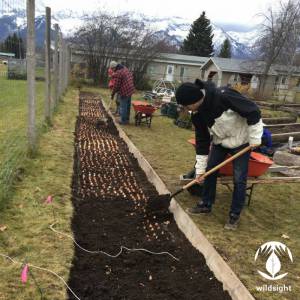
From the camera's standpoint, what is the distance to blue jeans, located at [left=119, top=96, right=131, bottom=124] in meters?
11.6

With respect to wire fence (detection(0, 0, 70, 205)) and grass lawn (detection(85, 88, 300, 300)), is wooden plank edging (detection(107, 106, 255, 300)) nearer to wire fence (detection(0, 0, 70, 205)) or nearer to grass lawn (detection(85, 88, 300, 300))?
grass lawn (detection(85, 88, 300, 300))

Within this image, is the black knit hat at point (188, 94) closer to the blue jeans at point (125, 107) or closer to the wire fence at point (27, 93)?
the wire fence at point (27, 93)

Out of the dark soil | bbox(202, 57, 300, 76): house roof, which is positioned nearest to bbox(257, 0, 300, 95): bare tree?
bbox(202, 57, 300, 76): house roof

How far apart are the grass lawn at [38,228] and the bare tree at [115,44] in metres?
24.3

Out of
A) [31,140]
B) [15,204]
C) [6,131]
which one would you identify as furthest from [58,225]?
[6,131]

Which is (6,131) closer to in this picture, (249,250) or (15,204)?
(15,204)

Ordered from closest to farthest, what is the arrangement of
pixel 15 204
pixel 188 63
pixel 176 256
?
pixel 176 256, pixel 15 204, pixel 188 63

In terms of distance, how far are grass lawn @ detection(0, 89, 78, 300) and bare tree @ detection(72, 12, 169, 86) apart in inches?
958

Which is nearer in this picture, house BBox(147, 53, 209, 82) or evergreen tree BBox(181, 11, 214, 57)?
house BBox(147, 53, 209, 82)

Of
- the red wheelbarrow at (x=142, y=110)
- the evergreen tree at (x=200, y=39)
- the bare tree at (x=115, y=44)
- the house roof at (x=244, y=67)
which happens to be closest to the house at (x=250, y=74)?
the house roof at (x=244, y=67)

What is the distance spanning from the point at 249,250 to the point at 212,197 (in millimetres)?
1030

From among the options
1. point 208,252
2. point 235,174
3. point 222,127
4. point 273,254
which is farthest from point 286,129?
point 208,252

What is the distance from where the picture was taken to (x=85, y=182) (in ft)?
20.2

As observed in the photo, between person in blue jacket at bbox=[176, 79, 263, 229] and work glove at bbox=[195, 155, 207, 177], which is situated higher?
person in blue jacket at bbox=[176, 79, 263, 229]
